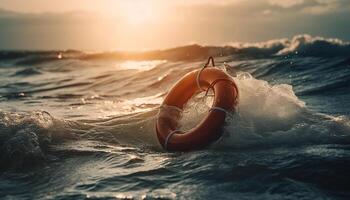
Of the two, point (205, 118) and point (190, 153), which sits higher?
point (205, 118)

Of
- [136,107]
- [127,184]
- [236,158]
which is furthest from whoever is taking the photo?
[136,107]

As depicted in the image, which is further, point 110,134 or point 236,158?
point 110,134

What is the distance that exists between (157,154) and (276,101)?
2103 mm

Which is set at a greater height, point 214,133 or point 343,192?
point 214,133

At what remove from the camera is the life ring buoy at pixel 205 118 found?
589cm

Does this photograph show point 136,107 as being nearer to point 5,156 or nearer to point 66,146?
point 66,146

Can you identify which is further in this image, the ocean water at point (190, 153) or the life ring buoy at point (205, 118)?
the life ring buoy at point (205, 118)

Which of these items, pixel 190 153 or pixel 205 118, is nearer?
pixel 190 153

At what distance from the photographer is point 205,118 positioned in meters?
6.05

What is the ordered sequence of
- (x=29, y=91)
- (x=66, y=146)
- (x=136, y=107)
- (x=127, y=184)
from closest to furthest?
(x=127, y=184) → (x=66, y=146) → (x=136, y=107) → (x=29, y=91)

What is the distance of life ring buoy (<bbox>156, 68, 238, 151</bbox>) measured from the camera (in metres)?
5.89

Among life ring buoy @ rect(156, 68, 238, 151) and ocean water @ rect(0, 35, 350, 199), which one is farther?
life ring buoy @ rect(156, 68, 238, 151)

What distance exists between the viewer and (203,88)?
269 inches

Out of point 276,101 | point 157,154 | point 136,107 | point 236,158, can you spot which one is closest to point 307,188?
point 236,158
